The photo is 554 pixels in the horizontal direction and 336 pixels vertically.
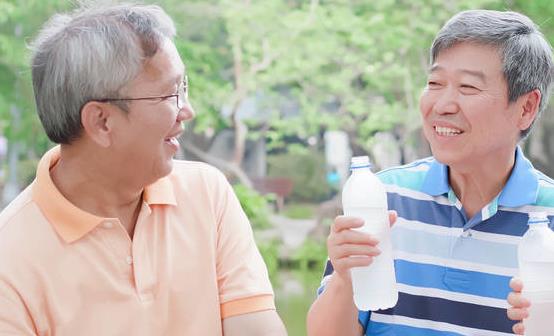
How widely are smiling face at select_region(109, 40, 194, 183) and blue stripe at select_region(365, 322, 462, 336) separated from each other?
510mm

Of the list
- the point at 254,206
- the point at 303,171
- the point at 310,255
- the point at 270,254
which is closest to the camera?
the point at 254,206

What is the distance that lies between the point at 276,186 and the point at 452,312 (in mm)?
5990

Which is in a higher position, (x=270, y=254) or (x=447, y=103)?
(x=447, y=103)

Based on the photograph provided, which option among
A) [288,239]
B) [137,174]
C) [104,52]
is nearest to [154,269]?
[137,174]

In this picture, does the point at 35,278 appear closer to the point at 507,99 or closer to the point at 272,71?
the point at 507,99

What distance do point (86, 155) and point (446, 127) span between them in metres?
0.63

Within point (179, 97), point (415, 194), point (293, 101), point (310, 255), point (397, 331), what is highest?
point (179, 97)

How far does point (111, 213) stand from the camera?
1.56 m

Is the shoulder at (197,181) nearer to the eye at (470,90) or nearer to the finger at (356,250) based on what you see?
the finger at (356,250)

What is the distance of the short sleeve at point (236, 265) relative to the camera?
1592mm

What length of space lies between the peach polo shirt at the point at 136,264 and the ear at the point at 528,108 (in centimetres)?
54

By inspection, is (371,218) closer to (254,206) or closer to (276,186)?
(254,206)

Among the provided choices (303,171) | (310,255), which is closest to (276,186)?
(303,171)

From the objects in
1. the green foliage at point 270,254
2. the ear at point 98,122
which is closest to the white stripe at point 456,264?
the ear at point 98,122
